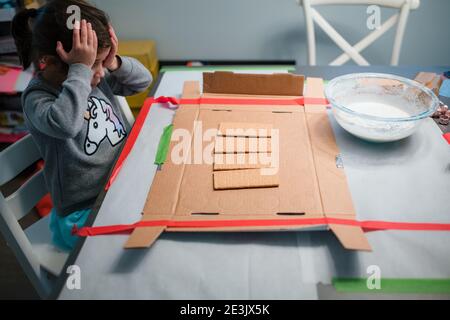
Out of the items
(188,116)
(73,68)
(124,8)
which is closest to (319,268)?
(188,116)

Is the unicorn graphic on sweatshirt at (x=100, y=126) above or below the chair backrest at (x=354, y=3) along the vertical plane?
below

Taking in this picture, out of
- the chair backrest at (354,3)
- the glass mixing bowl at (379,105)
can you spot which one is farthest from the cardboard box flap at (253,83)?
the chair backrest at (354,3)

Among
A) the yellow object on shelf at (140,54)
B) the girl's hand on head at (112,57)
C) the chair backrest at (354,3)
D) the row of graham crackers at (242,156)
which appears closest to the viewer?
the row of graham crackers at (242,156)

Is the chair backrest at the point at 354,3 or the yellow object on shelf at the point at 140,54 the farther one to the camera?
the yellow object on shelf at the point at 140,54

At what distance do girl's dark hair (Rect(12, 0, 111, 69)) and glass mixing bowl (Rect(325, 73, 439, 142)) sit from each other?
0.54 metres

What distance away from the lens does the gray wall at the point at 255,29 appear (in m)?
1.99

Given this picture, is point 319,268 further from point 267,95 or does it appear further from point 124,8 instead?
point 124,8

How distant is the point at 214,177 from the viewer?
2.20 ft

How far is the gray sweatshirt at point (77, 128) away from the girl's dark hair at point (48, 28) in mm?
58

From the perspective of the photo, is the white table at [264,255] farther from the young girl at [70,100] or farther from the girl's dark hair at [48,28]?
the girl's dark hair at [48,28]

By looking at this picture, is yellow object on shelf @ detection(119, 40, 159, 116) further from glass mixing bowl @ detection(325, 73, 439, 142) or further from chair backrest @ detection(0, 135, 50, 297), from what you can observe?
glass mixing bowl @ detection(325, 73, 439, 142)

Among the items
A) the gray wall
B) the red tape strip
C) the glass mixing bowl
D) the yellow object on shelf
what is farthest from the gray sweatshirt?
the gray wall

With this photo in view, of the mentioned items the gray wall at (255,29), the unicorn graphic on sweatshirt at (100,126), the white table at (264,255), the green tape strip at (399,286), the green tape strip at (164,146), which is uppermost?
the gray wall at (255,29)

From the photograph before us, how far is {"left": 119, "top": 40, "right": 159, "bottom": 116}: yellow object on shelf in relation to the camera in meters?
1.94
